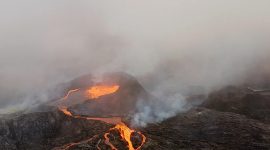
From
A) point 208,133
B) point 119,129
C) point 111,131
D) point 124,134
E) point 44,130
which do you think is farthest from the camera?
point 208,133

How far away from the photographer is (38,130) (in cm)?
16588

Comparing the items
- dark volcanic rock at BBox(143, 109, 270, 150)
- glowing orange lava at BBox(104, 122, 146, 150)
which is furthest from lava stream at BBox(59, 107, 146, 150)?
dark volcanic rock at BBox(143, 109, 270, 150)

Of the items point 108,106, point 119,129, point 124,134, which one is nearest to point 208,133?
point 124,134

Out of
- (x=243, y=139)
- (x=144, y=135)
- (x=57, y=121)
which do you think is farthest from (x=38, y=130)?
(x=243, y=139)

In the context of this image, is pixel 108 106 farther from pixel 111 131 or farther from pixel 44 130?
pixel 44 130

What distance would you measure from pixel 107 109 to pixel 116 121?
44.7 ft

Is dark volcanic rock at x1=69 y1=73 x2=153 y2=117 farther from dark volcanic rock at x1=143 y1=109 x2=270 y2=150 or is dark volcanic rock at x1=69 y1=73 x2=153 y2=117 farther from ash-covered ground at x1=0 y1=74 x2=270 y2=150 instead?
dark volcanic rock at x1=143 y1=109 x2=270 y2=150

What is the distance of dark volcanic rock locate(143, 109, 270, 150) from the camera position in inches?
6063

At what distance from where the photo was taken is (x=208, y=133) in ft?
548

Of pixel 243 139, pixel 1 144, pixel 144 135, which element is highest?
pixel 1 144

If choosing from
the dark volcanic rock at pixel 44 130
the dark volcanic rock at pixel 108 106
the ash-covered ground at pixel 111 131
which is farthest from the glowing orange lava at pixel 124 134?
the dark volcanic rock at pixel 108 106

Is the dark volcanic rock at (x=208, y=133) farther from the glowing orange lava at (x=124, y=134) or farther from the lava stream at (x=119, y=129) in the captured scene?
the lava stream at (x=119, y=129)

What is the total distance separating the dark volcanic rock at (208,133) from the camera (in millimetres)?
154000

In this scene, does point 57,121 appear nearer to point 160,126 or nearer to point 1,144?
point 1,144
